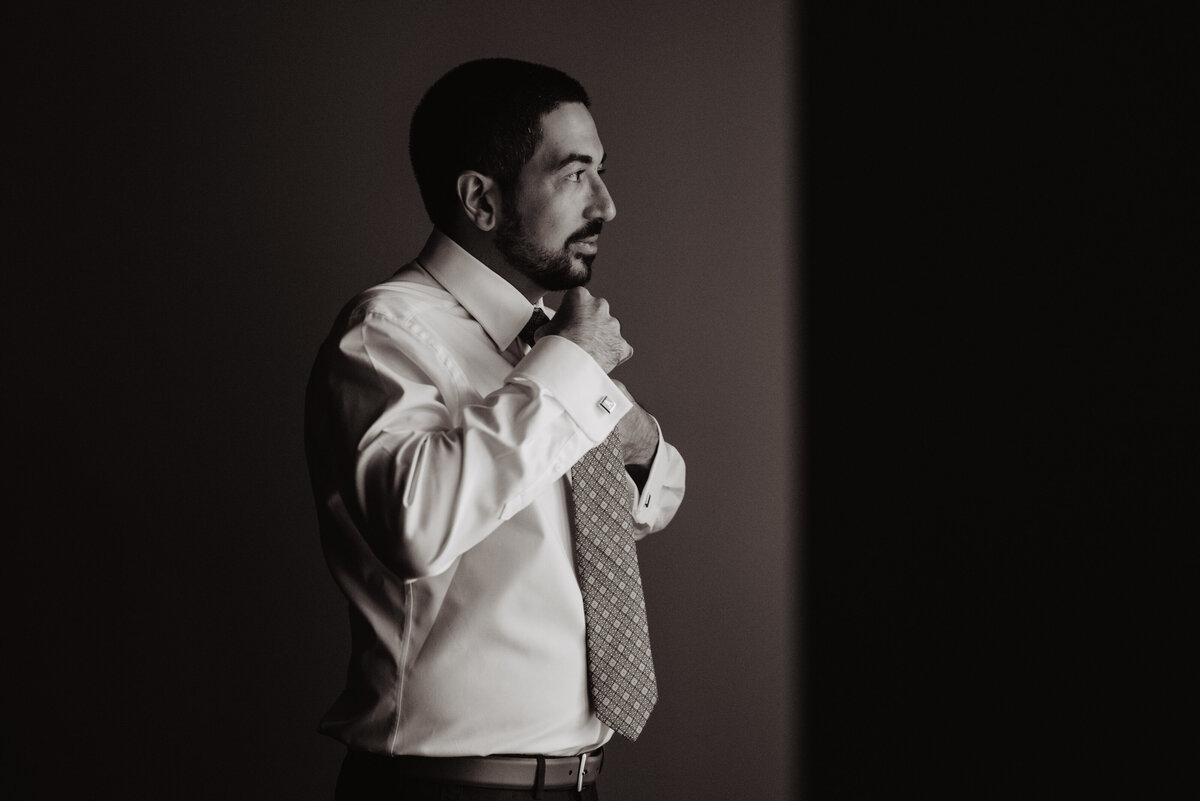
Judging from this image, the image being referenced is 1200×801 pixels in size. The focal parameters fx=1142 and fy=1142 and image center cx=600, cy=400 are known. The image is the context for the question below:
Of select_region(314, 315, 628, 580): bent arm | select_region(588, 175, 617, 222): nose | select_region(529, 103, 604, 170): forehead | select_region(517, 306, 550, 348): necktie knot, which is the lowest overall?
select_region(314, 315, 628, 580): bent arm

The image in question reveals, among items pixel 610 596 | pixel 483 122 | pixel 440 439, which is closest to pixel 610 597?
pixel 610 596

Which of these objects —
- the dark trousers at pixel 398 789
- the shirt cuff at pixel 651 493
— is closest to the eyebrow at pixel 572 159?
the shirt cuff at pixel 651 493

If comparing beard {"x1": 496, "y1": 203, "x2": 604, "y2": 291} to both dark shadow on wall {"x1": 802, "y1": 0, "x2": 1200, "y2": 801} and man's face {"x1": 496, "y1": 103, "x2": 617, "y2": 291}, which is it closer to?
man's face {"x1": 496, "y1": 103, "x2": 617, "y2": 291}

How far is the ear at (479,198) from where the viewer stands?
1506 millimetres

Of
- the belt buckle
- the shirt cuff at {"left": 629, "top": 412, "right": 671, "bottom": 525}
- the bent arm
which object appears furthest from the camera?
the shirt cuff at {"left": 629, "top": 412, "right": 671, "bottom": 525}

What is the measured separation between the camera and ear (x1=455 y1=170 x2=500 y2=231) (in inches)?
59.3

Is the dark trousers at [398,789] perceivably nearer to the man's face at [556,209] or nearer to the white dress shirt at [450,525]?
the white dress shirt at [450,525]

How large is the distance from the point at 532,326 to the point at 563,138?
0.25 meters

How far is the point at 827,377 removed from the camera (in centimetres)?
236

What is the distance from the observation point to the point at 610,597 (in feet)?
4.50

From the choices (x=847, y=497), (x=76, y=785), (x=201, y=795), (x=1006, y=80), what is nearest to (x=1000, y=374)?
(x=1006, y=80)

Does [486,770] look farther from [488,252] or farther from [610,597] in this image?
[488,252]

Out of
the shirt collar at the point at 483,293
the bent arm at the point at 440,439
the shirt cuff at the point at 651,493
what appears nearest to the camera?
the bent arm at the point at 440,439

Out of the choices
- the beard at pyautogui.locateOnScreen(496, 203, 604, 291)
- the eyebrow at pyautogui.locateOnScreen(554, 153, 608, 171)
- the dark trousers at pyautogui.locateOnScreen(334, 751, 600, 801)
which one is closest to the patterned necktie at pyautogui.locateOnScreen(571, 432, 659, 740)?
the dark trousers at pyautogui.locateOnScreen(334, 751, 600, 801)
